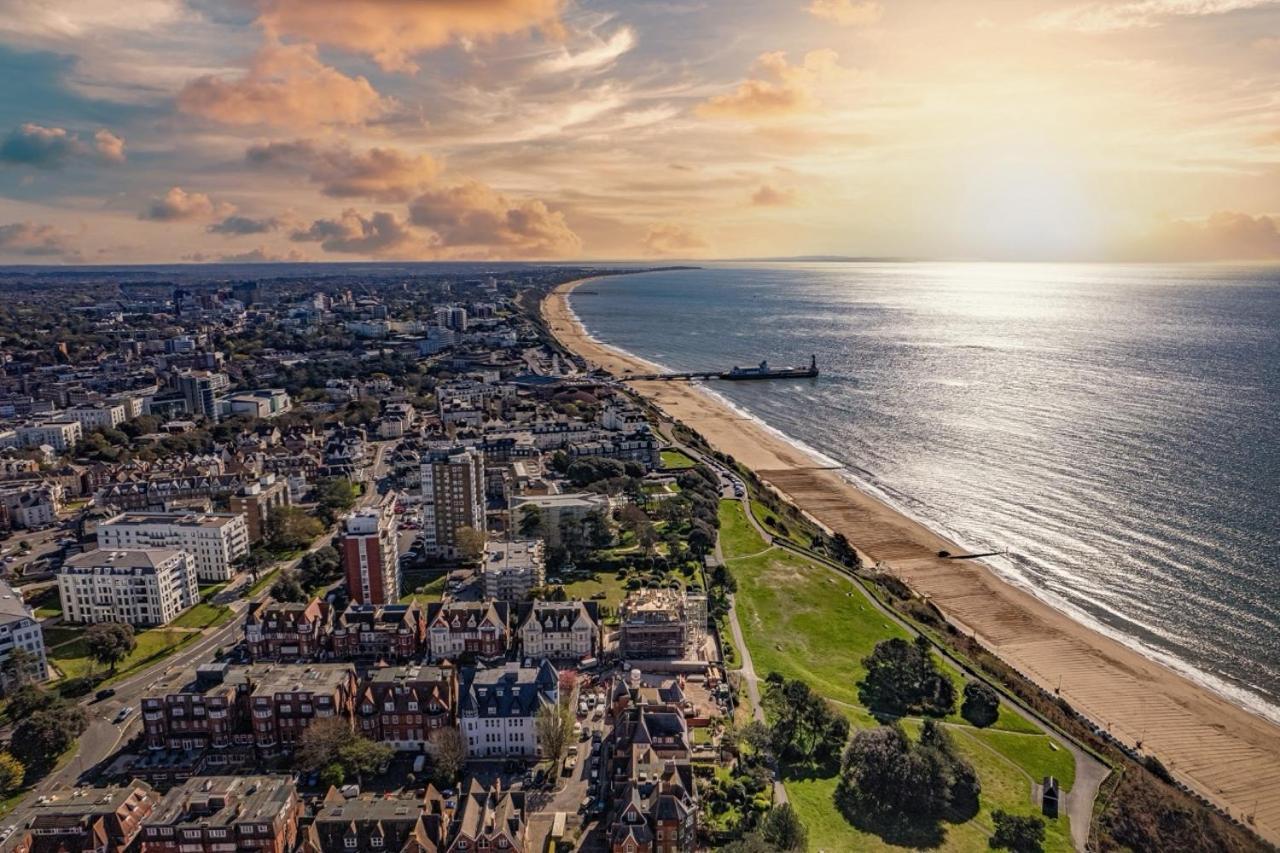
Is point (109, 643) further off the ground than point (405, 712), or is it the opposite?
point (109, 643)

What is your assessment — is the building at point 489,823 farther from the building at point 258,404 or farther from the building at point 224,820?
the building at point 258,404

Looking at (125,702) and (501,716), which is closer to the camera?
(501,716)

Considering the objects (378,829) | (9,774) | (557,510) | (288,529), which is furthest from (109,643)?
(557,510)

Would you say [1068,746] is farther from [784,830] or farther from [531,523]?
[531,523]

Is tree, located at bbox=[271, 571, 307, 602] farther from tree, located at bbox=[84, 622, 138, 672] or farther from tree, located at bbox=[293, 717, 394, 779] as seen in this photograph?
tree, located at bbox=[293, 717, 394, 779]

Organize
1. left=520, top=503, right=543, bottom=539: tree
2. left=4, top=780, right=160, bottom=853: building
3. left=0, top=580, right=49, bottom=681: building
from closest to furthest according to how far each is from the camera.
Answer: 1. left=4, top=780, right=160, bottom=853: building
2. left=0, top=580, right=49, bottom=681: building
3. left=520, top=503, right=543, bottom=539: tree

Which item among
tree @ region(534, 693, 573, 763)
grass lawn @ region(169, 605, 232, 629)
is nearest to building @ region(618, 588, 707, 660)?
tree @ region(534, 693, 573, 763)
